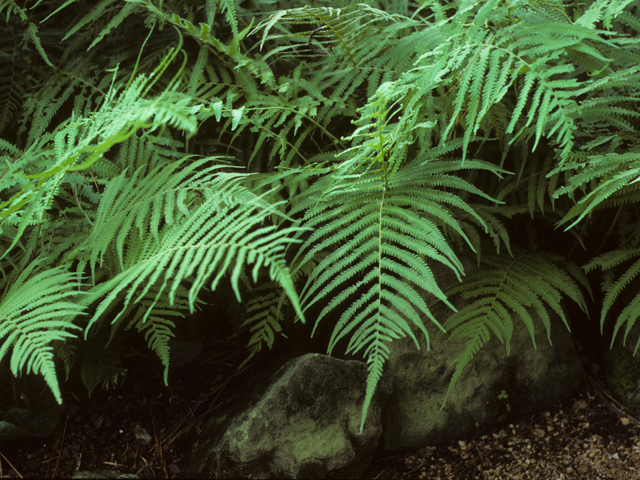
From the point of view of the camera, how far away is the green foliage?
115 centimetres

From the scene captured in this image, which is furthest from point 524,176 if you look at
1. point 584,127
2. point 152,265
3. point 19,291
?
point 19,291

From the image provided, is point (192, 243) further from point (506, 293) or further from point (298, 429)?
point (506, 293)

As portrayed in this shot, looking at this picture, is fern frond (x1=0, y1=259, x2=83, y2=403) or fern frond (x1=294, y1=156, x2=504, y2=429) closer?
fern frond (x1=0, y1=259, x2=83, y2=403)

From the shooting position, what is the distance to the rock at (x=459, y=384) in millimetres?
1697

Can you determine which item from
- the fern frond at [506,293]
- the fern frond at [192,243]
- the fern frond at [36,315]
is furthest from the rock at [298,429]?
the fern frond at [36,315]

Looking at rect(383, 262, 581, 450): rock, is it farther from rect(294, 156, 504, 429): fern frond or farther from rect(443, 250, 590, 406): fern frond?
rect(294, 156, 504, 429): fern frond

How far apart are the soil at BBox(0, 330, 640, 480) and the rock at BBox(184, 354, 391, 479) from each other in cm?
14

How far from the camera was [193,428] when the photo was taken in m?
1.71

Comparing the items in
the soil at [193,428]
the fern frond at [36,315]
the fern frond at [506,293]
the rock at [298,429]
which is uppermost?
the fern frond at [36,315]

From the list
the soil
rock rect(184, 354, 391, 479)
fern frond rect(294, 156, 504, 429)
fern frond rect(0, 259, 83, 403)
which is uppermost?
fern frond rect(294, 156, 504, 429)

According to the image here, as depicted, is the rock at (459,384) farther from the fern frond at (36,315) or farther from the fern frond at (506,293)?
the fern frond at (36,315)

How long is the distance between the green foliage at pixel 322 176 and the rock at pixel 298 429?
0.17 m

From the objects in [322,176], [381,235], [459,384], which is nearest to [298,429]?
[459,384]

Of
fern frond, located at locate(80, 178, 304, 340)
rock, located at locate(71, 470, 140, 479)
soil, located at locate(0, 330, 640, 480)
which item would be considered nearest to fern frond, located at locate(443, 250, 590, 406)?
soil, located at locate(0, 330, 640, 480)
